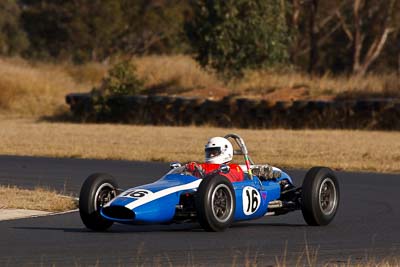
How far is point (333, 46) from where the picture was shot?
74.6 metres

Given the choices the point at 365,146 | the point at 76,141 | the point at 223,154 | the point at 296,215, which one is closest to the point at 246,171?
the point at 223,154

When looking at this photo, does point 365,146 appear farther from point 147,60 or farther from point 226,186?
point 147,60

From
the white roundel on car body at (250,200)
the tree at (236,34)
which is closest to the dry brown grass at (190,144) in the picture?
the tree at (236,34)

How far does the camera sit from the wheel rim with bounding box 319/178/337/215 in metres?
13.9

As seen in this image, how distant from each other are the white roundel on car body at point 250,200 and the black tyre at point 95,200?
162 centimetres

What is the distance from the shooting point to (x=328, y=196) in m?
14.1

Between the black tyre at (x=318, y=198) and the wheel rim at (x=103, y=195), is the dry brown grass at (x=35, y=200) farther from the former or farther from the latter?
the black tyre at (x=318, y=198)

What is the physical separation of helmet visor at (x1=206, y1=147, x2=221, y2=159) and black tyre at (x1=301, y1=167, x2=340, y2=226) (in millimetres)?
1147

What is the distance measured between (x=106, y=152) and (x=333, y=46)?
163ft

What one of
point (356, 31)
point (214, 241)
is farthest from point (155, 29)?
point (214, 241)

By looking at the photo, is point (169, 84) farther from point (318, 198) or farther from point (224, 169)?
point (224, 169)

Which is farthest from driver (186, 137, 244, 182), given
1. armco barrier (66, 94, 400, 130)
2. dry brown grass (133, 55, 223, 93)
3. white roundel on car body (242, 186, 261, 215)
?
dry brown grass (133, 55, 223, 93)

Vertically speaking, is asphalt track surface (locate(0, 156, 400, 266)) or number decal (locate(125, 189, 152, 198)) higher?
number decal (locate(125, 189, 152, 198))

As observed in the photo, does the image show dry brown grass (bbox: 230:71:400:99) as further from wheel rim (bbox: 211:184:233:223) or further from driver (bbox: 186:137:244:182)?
wheel rim (bbox: 211:184:233:223)
